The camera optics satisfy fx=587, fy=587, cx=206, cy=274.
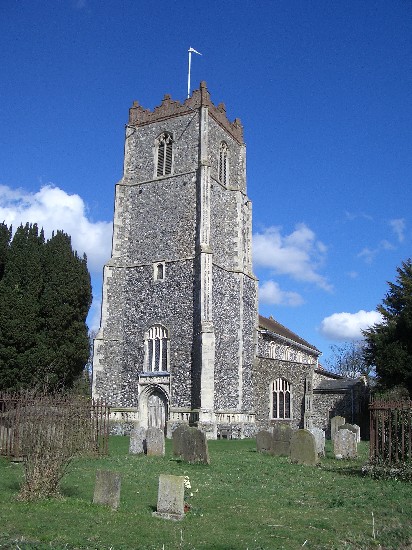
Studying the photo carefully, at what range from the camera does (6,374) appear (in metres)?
24.1

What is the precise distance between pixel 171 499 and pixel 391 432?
5982 mm

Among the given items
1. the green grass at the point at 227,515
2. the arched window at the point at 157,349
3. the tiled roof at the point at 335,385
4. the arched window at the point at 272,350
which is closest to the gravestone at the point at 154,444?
the green grass at the point at 227,515

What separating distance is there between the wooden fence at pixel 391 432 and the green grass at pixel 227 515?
27.5 inches

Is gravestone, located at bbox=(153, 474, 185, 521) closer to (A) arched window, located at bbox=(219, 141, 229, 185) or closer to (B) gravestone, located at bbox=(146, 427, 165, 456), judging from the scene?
(B) gravestone, located at bbox=(146, 427, 165, 456)

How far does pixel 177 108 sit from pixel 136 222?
6.48 meters

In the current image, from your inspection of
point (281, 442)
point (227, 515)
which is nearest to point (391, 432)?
point (281, 442)

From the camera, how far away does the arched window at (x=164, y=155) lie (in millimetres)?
30078

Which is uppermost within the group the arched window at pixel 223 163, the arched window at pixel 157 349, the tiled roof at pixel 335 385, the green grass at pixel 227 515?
Result: the arched window at pixel 223 163

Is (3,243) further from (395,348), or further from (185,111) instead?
(395,348)

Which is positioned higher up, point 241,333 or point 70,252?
point 70,252

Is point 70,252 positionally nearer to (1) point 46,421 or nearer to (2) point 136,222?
(2) point 136,222

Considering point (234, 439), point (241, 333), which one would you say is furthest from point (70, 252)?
point (234, 439)

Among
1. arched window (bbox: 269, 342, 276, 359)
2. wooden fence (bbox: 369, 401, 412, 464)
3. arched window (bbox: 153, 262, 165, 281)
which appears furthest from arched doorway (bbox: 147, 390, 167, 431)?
wooden fence (bbox: 369, 401, 412, 464)

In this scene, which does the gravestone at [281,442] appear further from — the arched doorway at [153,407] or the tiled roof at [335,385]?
the tiled roof at [335,385]
